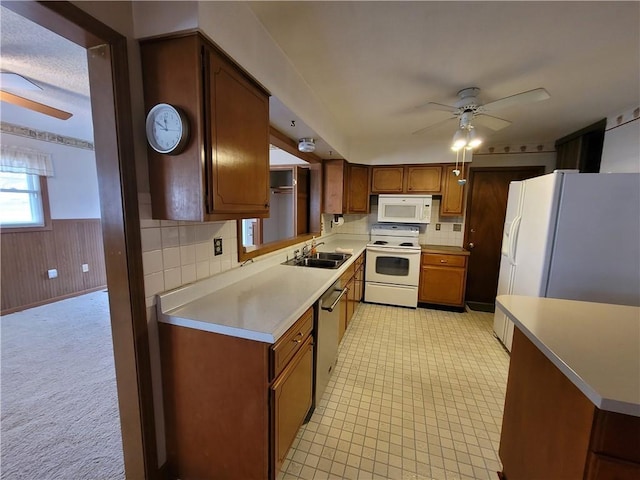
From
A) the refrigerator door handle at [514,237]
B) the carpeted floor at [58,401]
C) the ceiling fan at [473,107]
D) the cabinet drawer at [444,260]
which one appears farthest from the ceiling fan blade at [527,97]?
the carpeted floor at [58,401]

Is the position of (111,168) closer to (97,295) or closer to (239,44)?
(239,44)

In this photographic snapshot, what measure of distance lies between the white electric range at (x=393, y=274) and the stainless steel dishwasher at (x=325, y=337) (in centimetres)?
176

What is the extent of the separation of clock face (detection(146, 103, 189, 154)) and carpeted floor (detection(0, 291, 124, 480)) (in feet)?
5.62

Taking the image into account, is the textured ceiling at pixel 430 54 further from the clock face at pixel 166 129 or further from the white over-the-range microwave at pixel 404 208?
the white over-the-range microwave at pixel 404 208

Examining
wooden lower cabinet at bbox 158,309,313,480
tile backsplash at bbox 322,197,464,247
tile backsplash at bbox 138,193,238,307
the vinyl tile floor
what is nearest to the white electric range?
tile backsplash at bbox 322,197,464,247

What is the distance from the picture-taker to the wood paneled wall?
3354mm

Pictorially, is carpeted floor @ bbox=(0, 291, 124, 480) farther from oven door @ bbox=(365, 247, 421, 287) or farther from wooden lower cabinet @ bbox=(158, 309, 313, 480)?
oven door @ bbox=(365, 247, 421, 287)

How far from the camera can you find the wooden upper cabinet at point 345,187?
11.8ft

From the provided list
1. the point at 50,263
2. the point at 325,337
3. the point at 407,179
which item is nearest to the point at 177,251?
the point at 325,337

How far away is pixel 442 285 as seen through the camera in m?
3.64

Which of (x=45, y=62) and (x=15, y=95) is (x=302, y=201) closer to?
(x=45, y=62)

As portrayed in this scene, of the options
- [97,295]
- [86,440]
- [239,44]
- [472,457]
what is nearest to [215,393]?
[86,440]

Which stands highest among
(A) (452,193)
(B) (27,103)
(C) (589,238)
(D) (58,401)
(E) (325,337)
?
(B) (27,103)

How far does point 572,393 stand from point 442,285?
2838 mm
